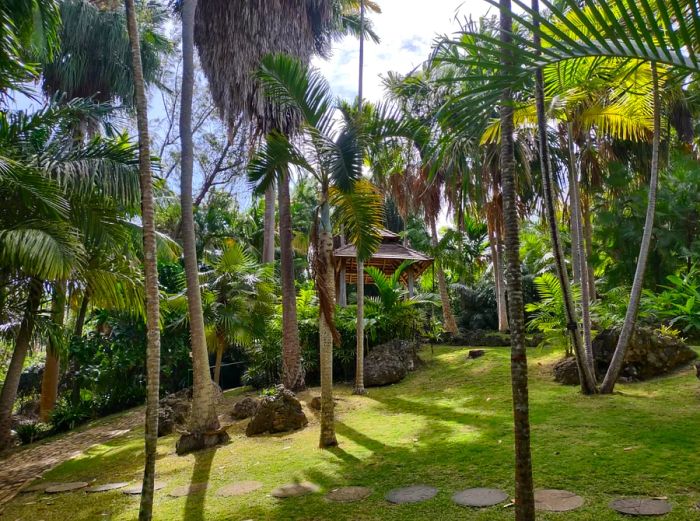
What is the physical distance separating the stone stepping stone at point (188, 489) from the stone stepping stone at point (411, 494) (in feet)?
7.68

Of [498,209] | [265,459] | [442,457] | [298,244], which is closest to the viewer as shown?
[442,457]

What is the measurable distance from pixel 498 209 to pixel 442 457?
10.3 metres

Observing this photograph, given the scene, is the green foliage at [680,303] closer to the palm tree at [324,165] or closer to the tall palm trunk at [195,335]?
the palm tree at [324,165]

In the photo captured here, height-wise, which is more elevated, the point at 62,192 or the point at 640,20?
the point at 62,192

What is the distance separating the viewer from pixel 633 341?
29.6 feet

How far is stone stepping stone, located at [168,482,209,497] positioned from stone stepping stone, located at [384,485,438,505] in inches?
92.1

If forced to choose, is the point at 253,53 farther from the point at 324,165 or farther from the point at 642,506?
the point at 642,506

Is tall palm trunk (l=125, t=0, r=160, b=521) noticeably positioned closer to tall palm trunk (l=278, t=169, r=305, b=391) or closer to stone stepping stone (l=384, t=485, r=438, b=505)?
stone stepping stone (l=384, t=485, r=438, b=505)

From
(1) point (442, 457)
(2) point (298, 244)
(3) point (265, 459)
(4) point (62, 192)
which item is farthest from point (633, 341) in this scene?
(2) point (298, 244)

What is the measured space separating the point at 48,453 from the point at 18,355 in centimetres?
201

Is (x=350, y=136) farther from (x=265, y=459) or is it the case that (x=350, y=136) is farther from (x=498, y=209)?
(x=498, y=209)

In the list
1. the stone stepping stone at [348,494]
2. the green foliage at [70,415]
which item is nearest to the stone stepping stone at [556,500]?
the stone stepping stone at [348,494]

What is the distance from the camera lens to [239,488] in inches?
230

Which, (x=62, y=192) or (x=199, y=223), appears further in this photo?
(x=199, y=223)
